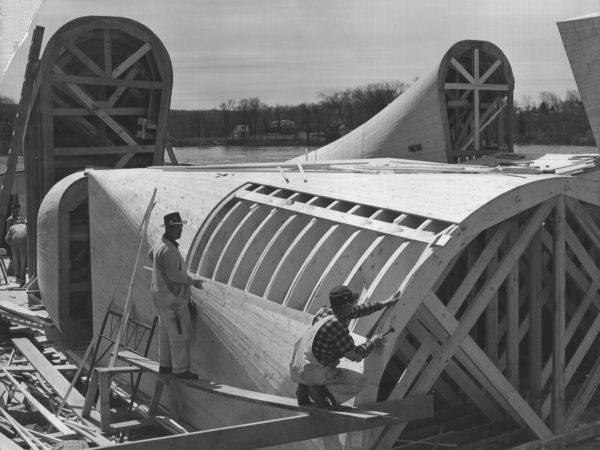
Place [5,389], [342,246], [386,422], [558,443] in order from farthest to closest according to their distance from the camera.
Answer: [5,389] < [558,443] < [342,246] < [386,422]

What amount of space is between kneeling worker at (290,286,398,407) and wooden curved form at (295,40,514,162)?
15.6 metres

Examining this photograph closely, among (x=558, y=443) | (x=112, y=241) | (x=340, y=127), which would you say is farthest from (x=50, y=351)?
(x=340, y=127)

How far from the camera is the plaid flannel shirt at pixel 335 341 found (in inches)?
274

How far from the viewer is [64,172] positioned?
18328mm

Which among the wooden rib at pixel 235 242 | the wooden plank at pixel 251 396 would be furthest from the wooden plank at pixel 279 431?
the wooden rib at pixel 235 242

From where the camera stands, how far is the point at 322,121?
50.8 m

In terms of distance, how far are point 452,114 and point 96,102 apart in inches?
453

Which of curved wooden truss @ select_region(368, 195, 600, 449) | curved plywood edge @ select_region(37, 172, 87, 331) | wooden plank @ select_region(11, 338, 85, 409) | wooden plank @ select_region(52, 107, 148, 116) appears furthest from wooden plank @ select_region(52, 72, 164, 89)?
curved wooden truss @ select_region(368, 195, 600, 449)

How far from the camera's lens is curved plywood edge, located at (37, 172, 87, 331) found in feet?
47.3

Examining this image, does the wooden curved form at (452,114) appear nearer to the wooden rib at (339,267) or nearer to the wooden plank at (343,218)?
the wooden plank at (343,218)

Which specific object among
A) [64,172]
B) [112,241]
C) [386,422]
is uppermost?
[64,172]

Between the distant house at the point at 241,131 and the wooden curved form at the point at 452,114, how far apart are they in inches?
784

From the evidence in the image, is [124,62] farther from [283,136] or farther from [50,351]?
[283,136]

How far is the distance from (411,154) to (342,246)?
15383mm
